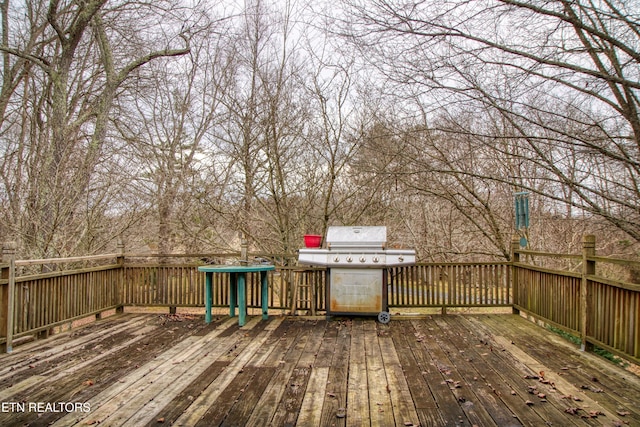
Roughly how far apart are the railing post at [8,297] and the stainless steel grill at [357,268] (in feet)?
10.6

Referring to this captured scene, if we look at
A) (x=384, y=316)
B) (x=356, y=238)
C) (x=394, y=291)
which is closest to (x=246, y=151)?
(x=356, y=238)

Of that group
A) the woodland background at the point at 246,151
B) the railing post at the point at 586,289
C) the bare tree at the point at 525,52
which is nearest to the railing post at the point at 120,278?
the woodland background at the point at 246,151

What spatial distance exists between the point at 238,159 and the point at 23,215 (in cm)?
341

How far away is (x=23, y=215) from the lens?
5570mm

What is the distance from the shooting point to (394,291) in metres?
6.07

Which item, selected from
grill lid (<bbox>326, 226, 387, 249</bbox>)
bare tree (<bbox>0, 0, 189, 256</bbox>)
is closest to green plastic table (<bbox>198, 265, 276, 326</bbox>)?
grill lid (<bbox>326, 226, 387, 249</bbox>)

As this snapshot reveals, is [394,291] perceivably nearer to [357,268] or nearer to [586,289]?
[357,268]

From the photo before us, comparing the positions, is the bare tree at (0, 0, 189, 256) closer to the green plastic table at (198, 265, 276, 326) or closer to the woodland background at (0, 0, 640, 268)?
the woodland background at (0, 0, 640, 268)

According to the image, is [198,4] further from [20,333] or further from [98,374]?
[98,374]

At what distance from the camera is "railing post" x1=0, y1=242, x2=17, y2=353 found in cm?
406

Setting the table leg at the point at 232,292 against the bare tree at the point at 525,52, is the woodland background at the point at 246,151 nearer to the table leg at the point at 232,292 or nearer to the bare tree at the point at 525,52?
the bare tree at the point at 525,52

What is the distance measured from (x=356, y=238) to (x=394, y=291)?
1.19 m

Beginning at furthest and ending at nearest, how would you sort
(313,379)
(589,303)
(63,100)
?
(63,100) → (589,303) → (313,379)

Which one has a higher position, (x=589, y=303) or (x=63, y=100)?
(x=63, y=100)
